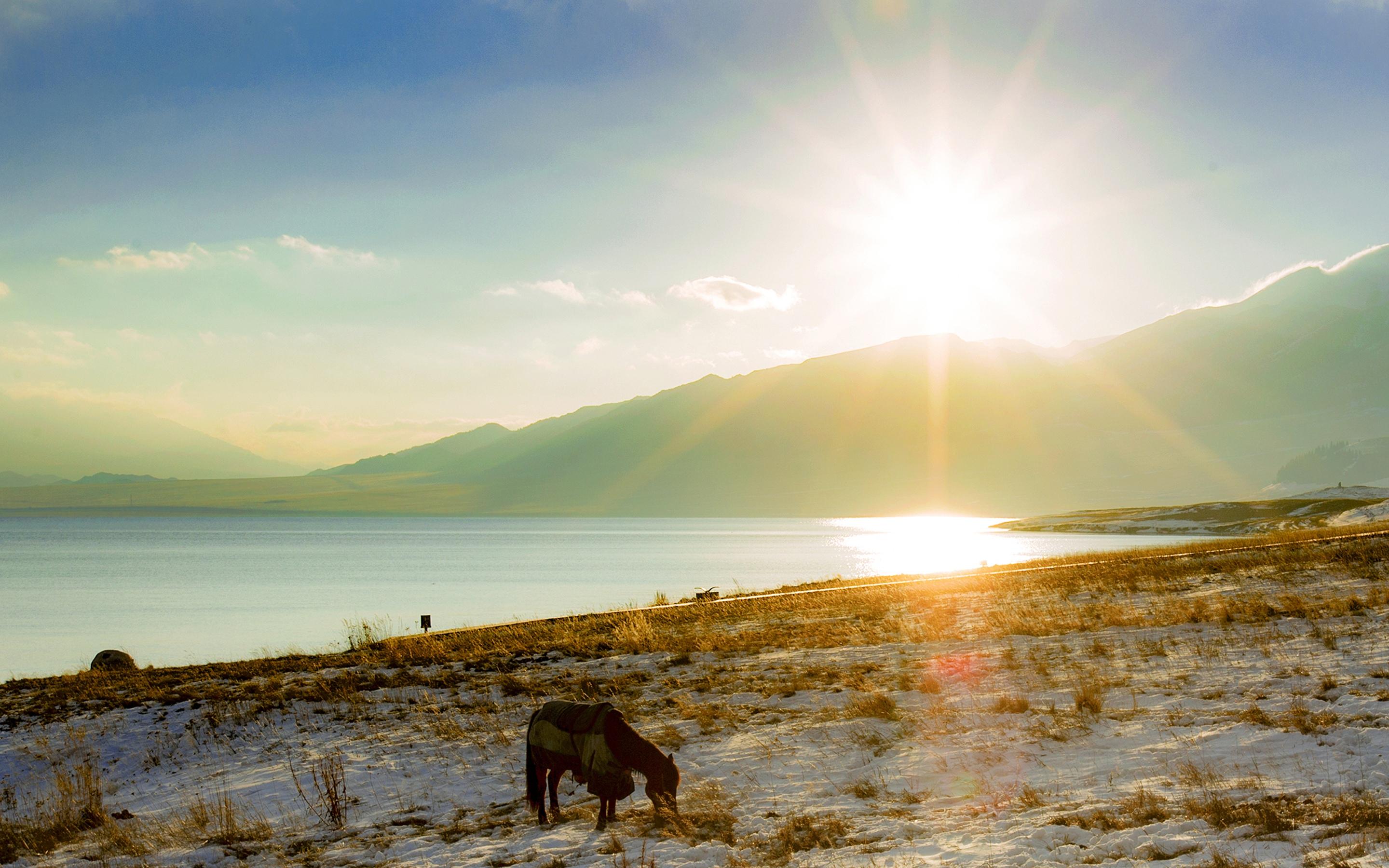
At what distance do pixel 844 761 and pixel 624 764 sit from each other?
312 cm

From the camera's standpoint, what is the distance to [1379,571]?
21969mm

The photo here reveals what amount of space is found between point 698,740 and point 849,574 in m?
59.3

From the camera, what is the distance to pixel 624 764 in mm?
8359

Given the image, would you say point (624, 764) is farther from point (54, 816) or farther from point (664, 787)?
point (54, 816)

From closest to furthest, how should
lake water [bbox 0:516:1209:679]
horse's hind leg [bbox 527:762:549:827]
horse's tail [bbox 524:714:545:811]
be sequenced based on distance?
horse's hind leg [bbox 527:762:549:827], horse's tail [bbox 524:714:545:811], lake water [bbox 0:516:1209:679]

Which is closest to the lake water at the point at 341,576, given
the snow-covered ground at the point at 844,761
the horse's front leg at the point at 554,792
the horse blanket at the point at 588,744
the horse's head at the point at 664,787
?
the snow-covered ground at the point at 844,761

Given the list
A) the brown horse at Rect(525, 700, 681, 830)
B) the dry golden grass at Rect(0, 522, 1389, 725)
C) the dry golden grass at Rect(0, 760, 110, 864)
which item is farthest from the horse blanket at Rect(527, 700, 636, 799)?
the dry golden grass at Rect(0, 522, 1389, 725)

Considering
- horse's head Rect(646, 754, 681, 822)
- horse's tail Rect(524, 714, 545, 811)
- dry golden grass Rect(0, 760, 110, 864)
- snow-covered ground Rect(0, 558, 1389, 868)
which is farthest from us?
dry golden grass Rect(0, 760, 110, 864)

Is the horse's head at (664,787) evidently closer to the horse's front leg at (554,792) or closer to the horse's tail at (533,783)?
the horse's front leg at (554,792)

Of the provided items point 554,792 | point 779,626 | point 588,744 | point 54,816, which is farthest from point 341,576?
point 588,744

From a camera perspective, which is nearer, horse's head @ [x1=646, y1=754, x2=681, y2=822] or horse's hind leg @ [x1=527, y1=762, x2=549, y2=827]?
horse's head @ [x1=646, y1=754, x2=681, y2=822]

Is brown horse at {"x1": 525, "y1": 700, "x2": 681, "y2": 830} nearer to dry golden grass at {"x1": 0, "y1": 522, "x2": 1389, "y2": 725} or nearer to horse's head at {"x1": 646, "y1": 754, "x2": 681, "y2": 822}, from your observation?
horse's head at {"x1": 646, "y1": 754, "x2": 681, "y2": 822}

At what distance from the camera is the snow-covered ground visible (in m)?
7.34

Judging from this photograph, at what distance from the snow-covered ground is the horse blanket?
1.60ft
